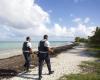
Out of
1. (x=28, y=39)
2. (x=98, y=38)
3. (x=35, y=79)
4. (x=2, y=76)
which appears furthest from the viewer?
(x=98, y=38)

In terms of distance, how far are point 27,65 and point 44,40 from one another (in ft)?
10.00

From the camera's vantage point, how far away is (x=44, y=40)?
46.1 feet

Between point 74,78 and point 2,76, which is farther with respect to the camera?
point 2,76

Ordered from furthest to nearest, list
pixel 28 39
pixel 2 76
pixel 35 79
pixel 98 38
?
1. pixel 98 38
2. pixel 28 39
3. pixel 2 76
4. pixel 35 79

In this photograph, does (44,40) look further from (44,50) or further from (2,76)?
(2,76)

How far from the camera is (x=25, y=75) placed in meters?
14.8

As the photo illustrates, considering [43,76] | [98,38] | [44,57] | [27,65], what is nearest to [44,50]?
[44,57]

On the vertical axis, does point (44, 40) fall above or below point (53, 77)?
above

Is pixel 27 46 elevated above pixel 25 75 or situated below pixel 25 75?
above

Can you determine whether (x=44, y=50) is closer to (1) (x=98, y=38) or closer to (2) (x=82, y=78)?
(2) (x=82, y=78)

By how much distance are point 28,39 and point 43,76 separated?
3.00 m

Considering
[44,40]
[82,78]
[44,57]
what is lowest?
[82,78]

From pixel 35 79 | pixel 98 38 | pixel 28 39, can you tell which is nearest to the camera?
pixel 35 79

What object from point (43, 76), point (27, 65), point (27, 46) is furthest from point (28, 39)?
point (43, 76)
